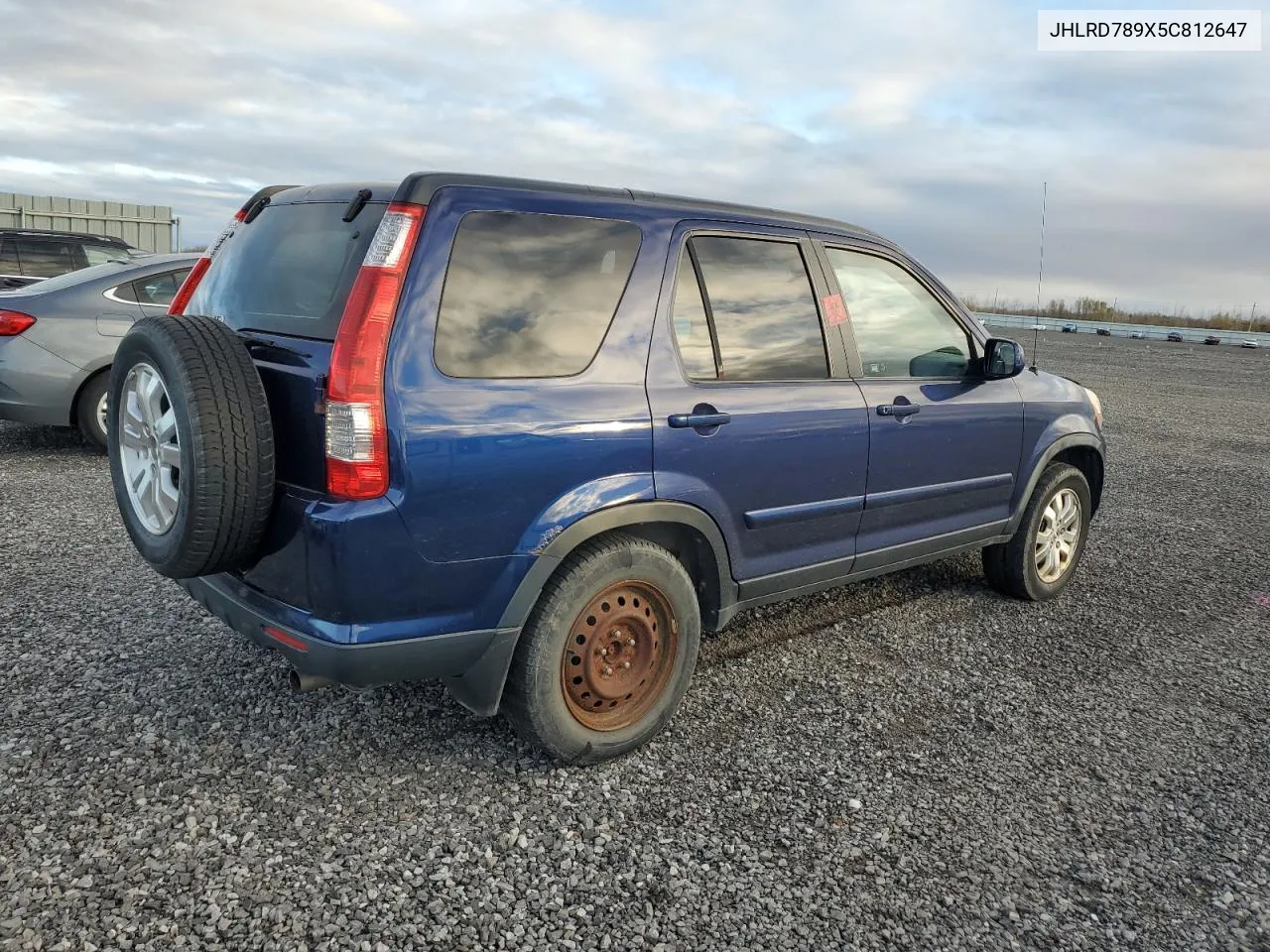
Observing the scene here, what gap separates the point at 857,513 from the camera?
3.86 m

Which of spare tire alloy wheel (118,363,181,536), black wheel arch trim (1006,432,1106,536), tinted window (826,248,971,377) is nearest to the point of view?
spare tire alloy wheel (118,363,181,536)

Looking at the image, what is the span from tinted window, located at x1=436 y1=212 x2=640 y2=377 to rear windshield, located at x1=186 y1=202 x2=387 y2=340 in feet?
1.02

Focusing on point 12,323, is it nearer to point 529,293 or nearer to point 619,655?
point 529,293

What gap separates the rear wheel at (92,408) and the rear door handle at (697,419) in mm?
6022

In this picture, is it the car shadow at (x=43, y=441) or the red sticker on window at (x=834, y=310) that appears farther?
the car shadow at (x=43, y=441)

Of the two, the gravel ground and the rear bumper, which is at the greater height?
the rear bumper

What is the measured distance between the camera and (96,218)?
2762 centimetres

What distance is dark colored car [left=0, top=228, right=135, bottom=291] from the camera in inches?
476

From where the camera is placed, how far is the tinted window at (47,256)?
40.1 feet

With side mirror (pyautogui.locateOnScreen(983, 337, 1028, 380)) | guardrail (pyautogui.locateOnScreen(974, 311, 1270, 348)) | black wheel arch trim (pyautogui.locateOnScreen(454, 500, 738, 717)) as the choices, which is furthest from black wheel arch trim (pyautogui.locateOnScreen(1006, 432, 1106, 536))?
guardrail (pyautogui.locateOnScreen(974, 311, 1270, 348))

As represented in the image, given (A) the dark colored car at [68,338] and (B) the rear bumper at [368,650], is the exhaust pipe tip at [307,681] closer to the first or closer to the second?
(B) the rear bumper at [368,650]

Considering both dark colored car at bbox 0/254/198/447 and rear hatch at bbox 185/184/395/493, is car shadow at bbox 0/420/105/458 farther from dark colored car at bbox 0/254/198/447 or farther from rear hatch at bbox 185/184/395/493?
rear hatch at bbox 185/184/395/493

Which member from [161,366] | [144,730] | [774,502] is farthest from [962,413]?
[144,730]

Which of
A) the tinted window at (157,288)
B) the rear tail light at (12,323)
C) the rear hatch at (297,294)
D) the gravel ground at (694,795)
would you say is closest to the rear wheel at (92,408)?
the rear tail light at (12,323)
